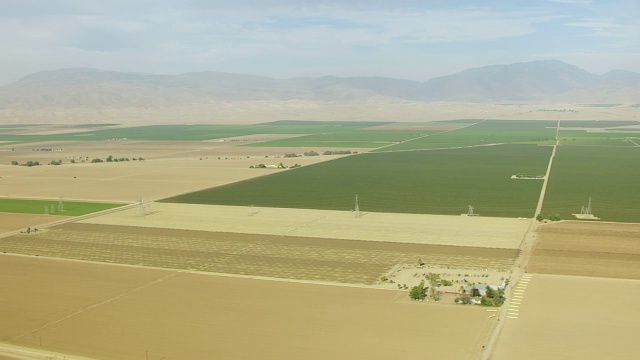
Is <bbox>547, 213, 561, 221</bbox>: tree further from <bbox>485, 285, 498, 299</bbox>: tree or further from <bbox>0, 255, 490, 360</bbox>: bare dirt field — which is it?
<bbox>0, 255, 490, 360</bbox>: bare dirt field

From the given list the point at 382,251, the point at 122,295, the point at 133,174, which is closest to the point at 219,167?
the point at 133,174

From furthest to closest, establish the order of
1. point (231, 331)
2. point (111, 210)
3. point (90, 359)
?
point (111, 210)
point (231, 331)
point (90, 359)

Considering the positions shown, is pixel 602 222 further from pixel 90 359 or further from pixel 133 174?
pixel 133 174

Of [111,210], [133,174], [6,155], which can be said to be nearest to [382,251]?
[111,210]

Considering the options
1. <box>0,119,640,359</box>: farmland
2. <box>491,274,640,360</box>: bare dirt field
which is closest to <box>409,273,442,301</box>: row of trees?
<box>0,119,640,359</box>: farmland

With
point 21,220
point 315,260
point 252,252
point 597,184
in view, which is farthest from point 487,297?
point 597,184

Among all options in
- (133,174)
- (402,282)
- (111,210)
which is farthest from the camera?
(133,174)

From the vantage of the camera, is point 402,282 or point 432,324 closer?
point 432,324
